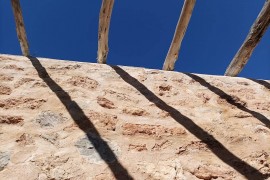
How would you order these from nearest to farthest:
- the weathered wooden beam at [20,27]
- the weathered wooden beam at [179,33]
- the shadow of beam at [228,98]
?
the shadow of beam at [228,98]
the weathered wooden beam at [179,33]
the weathered wooden beam at [20,27]

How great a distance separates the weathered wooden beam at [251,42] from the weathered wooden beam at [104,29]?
3.62ft

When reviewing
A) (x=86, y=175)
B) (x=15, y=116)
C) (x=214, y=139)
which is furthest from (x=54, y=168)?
(x=214, y=139)

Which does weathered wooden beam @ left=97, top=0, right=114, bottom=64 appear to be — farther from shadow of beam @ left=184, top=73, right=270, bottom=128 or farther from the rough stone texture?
shadow of beam @ left=184, top=73, right=270, bottom=128

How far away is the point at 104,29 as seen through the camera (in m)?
2.57

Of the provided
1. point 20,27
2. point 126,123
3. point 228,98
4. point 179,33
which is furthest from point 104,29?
point 228,98

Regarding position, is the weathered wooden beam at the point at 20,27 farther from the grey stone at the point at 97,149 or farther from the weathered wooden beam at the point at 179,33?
the grey stone at the point at 97,149

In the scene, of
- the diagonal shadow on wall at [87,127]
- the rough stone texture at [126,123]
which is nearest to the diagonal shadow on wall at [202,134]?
the rough stone texture at [126,123]

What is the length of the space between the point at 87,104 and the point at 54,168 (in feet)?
1.95

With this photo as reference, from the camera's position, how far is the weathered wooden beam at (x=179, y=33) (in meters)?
2.36

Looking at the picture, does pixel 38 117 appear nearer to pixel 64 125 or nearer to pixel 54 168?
pixel 64 125

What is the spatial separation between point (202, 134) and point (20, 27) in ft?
5.90

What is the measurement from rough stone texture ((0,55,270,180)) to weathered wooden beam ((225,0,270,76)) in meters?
0.17

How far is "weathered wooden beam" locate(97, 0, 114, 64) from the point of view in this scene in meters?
2.42

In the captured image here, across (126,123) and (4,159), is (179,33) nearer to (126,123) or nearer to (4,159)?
(126,123)
